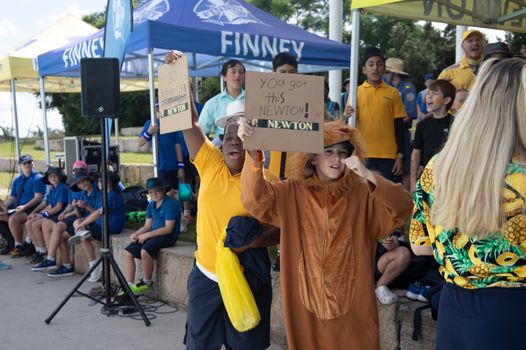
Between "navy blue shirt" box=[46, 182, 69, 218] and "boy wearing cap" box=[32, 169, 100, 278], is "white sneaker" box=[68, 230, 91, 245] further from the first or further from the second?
"navy blue shirt" box=[46, 182, 69, 218]

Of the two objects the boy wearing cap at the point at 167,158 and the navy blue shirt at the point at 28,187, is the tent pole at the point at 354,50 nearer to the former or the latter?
the boy wearing cap at the point at 167,158

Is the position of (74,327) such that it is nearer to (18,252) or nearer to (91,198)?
(91,198)

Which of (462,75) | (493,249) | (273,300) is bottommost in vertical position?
(273,300)

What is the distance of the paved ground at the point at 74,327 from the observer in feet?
16.6

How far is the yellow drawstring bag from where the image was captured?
10.3 feet

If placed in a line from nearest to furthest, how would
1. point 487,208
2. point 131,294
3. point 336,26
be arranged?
point 487,208, point 131,294, point 336,26

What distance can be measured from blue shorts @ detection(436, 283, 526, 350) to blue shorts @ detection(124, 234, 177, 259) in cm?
448

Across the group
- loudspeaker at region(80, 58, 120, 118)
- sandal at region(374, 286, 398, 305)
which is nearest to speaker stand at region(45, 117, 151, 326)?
loudspeaker at region(80, 58, 120, 118)

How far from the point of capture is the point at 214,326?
3.30 meters

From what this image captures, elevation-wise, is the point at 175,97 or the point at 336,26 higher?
the point at 336,26

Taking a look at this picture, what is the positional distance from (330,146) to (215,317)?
3.95 ft

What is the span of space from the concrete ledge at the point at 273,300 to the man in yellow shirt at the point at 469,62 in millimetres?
2908

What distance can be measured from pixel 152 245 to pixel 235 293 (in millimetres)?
3219

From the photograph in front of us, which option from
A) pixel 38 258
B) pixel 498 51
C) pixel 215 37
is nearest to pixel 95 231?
pixel 38 258
